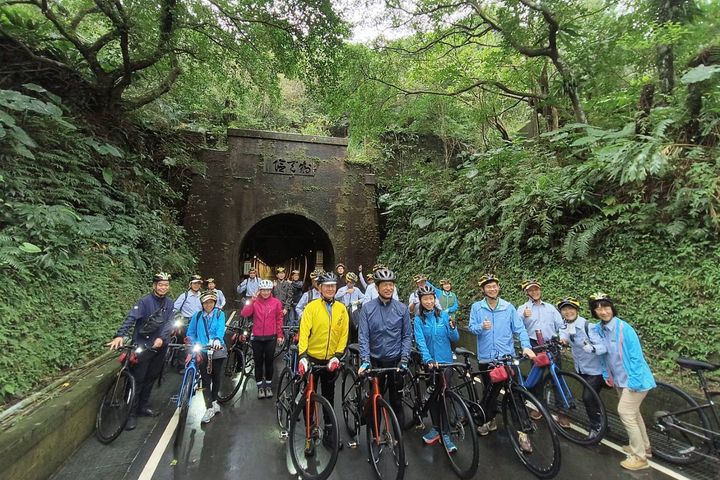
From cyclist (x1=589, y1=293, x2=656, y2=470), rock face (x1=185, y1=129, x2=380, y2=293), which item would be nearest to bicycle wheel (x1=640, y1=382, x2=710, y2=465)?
cyclist (x1=589, y1=293, x2=656, y2=470)

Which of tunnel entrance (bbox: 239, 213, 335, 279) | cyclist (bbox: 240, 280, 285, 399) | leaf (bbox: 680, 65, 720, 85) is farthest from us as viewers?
tunnel entrance (bbox: 239, 213, 335, 279)

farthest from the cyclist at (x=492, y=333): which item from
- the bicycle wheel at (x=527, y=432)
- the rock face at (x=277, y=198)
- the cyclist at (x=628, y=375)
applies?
the rock face at (x=277, y=198)

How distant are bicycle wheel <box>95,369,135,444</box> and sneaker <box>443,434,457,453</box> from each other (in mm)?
3775

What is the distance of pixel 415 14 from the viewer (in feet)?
27.2

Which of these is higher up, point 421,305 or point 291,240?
point 291,240

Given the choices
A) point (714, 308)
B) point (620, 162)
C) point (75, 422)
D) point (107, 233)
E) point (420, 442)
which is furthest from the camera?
point (107, 233)

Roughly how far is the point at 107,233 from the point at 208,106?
8498mm

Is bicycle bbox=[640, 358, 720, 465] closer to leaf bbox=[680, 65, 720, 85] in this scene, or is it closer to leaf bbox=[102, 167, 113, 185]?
leaf bbox=[680, 65, 720, 85]

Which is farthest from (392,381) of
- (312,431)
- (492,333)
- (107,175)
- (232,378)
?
(107,175)

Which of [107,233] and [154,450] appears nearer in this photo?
[154,450]

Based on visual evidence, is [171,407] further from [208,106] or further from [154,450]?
[208,106]

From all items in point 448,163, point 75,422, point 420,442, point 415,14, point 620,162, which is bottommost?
point 420,442

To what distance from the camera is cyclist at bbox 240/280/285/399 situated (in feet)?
18.3

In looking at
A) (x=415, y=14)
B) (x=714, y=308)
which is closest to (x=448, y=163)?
(x=415, y=14)
